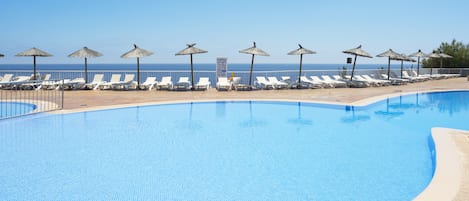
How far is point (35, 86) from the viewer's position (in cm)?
1480

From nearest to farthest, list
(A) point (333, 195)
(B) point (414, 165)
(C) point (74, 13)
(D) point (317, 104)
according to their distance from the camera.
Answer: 1. (A) point (333, 195)
2. (B) point (414, 165)
3. (D) point (317, 104)
4. (C) point (74, 13)

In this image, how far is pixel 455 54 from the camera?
25859 mm

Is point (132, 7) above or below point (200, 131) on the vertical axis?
above

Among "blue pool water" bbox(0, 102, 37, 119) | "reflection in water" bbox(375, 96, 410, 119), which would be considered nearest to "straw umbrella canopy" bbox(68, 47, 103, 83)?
"blue pool water" bbox(0, 102, 37, 119)

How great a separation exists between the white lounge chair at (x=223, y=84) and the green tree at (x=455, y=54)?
17854 mm

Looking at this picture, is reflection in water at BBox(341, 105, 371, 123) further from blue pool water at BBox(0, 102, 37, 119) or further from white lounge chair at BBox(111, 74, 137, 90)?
white lounge chair at BBox(111, 74, 137, 90)

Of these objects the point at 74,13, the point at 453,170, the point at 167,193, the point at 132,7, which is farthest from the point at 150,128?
the point at 74,13

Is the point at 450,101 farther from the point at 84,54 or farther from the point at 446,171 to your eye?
the point at 84,54

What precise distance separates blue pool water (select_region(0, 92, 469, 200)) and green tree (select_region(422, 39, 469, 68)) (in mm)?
17746

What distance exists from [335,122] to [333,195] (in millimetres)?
4964

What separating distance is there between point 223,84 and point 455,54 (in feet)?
63.3

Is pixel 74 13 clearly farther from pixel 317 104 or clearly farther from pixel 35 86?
pixel 317 104

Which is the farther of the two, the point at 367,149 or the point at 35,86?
the point at 35,86

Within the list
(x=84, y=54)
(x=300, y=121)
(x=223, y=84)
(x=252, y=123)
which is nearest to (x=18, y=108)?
(x=84, y=54)
